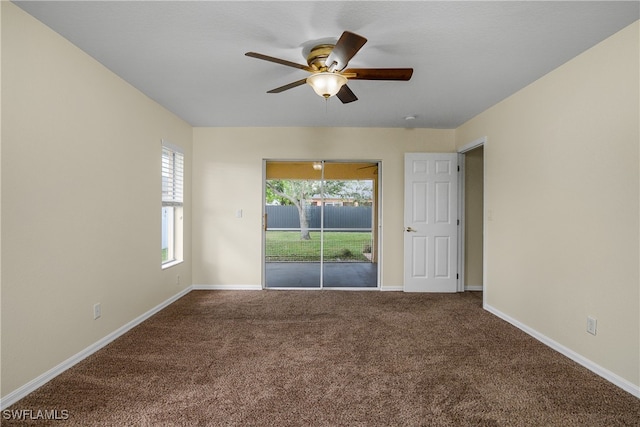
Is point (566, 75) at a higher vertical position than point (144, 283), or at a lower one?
higher

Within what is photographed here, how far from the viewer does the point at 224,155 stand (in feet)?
15.4

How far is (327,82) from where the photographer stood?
7.68 feet

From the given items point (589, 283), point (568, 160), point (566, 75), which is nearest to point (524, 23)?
point (566, 75)

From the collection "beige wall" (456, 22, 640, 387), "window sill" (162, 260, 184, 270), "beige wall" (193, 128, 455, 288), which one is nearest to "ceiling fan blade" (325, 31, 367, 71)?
"beige wall" (456, 22, 640, 387)

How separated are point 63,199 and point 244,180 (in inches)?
101

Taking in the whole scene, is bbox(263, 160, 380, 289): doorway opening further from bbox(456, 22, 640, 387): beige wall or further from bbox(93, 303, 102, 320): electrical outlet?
bbox(93, 303, 102, 320): electrical outlet

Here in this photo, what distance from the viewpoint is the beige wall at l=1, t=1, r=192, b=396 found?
191 centimetres

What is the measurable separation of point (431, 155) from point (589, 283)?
2642mm

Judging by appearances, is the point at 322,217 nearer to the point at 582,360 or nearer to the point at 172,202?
the point at 172,202

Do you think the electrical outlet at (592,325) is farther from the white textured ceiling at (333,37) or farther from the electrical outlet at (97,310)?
the electrical outlet at (97,310)

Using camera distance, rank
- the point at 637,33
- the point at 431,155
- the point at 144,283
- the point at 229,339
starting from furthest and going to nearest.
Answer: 1. the point at 431,155
2. the point at 144,283
3. the point at 229,339
4. the point at 637,33

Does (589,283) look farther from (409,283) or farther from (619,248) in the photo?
(409,283)

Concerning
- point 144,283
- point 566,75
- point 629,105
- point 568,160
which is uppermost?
point 566,75

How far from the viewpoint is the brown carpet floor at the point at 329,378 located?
71.9 inches
